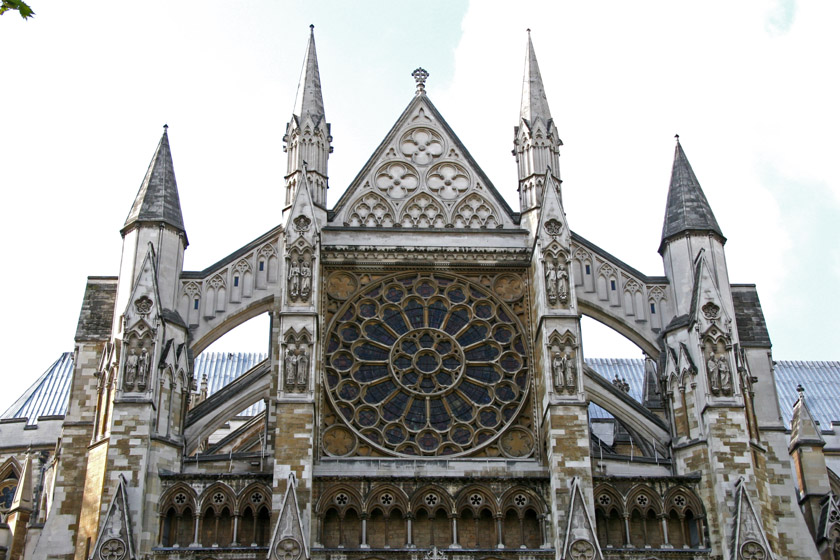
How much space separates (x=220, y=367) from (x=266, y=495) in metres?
19.5

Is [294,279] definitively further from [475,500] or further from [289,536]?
[475,500]

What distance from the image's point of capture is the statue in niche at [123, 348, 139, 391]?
25.0 m

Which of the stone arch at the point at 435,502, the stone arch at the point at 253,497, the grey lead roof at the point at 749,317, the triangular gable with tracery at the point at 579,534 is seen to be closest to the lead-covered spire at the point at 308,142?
the stone arch at the point at 253,497

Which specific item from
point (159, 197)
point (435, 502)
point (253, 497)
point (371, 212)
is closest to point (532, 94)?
point (371, 212)

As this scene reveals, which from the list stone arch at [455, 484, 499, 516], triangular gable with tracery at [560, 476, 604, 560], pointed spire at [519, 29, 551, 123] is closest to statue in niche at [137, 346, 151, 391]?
stone arch at [455, 484, 499, 516]

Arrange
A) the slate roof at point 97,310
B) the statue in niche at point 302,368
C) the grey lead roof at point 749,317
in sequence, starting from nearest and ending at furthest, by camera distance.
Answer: the statue in niche at point 302,368, the slate roof at point 97,310, the grey lead roof at point 749,317

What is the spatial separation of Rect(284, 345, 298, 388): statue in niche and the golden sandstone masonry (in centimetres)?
5

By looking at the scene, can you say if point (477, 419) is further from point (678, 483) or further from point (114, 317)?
point (114, 317)

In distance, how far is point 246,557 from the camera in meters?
23.7

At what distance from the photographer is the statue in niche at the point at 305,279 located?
26281mm

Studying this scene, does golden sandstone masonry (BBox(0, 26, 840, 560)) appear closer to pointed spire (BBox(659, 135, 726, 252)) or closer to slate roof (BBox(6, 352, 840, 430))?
pointed spire (BBox(659, 135, 726, 252))

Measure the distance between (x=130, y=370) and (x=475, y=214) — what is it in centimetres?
942

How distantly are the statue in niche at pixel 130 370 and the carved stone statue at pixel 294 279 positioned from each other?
3.62 meters

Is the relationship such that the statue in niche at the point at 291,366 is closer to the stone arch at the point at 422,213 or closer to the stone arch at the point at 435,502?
the stone arch at the point at 435,502
